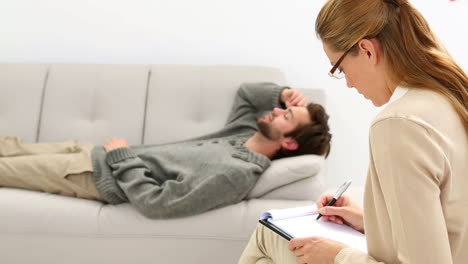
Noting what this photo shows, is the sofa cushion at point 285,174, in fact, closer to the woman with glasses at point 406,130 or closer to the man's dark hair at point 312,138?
the man's dark hair at point 312,138

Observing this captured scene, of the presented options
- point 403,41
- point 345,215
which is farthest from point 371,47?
point 345,215

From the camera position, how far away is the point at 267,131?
92.3 inches

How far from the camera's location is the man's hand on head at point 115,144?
2394mm

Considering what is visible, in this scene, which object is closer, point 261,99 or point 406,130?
point 406,130

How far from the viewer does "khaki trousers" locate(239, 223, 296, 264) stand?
1339 mm

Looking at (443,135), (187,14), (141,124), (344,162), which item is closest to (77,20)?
(187,14)

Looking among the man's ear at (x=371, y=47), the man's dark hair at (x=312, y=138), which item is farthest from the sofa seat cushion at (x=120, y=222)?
the man's ear at (x=371, y=47)

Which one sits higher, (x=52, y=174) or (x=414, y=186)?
(x=414, y=186)

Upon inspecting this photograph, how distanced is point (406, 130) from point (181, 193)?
4.07ft

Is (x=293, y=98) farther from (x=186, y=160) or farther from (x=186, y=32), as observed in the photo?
(x=186, y=32)

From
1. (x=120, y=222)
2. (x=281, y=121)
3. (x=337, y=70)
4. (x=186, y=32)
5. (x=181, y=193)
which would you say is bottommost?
(x=120, y=222)

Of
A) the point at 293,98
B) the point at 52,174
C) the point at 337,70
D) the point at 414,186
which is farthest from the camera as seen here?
the point at 293,98

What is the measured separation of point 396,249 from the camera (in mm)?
980

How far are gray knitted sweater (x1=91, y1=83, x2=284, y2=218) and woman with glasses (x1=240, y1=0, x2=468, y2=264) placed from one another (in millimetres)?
885
